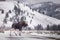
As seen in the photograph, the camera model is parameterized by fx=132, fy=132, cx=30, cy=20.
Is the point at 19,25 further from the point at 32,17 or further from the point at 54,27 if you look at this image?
the point at 54,27

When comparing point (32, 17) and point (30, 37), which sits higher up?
point (32, 17)

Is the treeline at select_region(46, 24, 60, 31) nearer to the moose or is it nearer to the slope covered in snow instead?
the slope covered in snow

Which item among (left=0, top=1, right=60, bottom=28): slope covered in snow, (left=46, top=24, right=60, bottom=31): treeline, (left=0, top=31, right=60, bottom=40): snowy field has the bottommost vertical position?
(left=0, top=31, right=60, bottom=40): snowy field

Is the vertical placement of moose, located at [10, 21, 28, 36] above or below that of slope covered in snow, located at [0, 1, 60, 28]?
below

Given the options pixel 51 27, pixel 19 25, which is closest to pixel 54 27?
pixel 51 27

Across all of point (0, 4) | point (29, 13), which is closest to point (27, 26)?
point (29, 13)

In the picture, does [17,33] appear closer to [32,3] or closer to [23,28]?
[23,28]

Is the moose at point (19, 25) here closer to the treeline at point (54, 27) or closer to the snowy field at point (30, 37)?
the snowy field at point (30, 37)

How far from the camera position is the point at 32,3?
82.5 inches

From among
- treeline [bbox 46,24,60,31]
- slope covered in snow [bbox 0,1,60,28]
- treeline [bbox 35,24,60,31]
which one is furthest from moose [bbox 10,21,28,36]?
treeline [bbox 46,24,60,31]

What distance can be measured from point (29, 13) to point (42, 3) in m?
0.28

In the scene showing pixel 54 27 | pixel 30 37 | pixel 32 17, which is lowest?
pixel 30 37

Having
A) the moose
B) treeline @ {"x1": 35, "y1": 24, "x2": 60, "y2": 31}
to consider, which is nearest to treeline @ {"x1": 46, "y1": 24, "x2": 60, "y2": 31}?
treeline @ {"x1": 35, "y1": 24, "x2": 60, "y2": 31}

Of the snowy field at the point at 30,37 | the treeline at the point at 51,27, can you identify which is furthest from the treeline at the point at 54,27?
the snowy field at the point at 30,37
